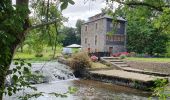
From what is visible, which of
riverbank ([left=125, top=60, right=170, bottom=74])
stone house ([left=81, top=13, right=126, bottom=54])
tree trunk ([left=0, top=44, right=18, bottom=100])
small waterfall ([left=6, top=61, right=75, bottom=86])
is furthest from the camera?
stone house ([left=81, top=13, right=126, bottom=54])

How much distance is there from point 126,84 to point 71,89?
1818 cm

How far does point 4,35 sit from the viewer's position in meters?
2.17

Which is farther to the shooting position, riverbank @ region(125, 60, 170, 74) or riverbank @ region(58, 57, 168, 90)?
riverbank @ region(125, 60, 170, 74)

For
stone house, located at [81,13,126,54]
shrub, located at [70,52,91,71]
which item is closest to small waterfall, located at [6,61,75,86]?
shrub, located at [70,52,91,71]

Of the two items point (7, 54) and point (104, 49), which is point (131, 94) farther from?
point (104, 49)

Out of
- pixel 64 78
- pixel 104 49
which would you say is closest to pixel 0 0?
pixel 64 78

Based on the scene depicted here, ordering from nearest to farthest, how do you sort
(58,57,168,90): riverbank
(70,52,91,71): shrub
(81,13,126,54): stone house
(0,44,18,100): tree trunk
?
(0,44,18,100): tree trunk → (58,57,168,90): riverbank → (70,52,91,71): shrub → (81,13,126,54): stone house

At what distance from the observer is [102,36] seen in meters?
46.2

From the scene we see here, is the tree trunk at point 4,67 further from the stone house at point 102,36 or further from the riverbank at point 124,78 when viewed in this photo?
the stone house at point 102,36

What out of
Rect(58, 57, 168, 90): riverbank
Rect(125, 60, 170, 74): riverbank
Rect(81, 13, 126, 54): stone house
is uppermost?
Rect(81, 13, 126, 54): stone house

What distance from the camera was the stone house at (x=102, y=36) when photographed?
45.9 m

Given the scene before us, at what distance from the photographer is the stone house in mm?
45875

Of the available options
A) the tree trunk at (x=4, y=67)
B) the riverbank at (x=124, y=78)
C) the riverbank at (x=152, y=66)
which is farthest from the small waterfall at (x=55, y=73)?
the tree trunk at (x=4, y=67)

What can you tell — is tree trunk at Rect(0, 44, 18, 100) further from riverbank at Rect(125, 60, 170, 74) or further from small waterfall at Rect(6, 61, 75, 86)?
riverbank at Rect(125, 60, 170, 74)
